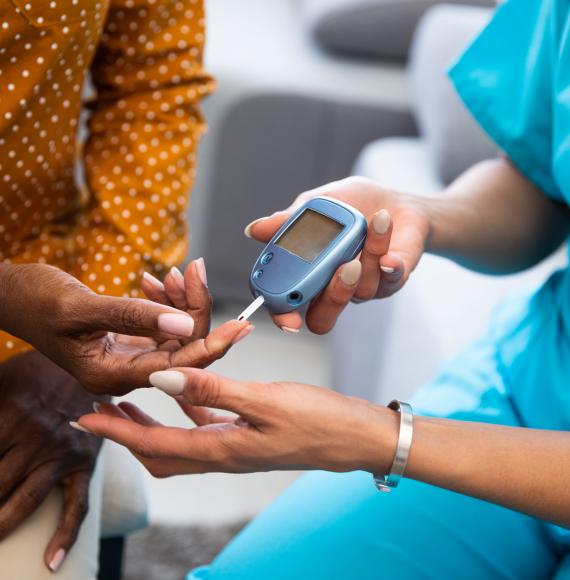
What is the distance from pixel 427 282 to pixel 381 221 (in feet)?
2.01

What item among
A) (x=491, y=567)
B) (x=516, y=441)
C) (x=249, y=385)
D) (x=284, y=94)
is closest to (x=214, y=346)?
(x=249, y=385)

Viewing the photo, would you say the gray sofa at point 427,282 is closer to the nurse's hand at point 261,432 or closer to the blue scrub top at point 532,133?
the blue scrub top at point 532,133

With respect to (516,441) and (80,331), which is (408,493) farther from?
(80,331)

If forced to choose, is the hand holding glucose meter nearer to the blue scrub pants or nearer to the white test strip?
the white test strip

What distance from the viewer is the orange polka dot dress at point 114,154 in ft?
2.98

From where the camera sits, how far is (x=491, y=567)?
887 mm

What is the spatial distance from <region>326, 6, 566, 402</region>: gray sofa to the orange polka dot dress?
407 mm

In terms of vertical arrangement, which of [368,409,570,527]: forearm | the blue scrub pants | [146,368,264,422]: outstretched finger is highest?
[146,368,264,422]: outstretched finger

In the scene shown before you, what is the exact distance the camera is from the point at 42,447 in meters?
0.84

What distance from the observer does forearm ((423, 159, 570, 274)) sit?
971 mm

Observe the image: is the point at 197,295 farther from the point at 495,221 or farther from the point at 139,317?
the point at 495,221

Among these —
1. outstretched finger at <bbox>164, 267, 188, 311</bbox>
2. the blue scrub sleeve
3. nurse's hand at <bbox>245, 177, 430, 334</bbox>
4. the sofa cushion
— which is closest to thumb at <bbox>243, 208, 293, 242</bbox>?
nurse's hand at <bbox>245, 177, 430, 334</bbox>

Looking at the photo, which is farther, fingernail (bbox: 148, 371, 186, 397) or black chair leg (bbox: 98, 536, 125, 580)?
black chair leg (bbox: 98, 536, 125, 580)

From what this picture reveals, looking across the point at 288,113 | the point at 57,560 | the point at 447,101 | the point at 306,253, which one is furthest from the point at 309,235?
the point at 288,113
